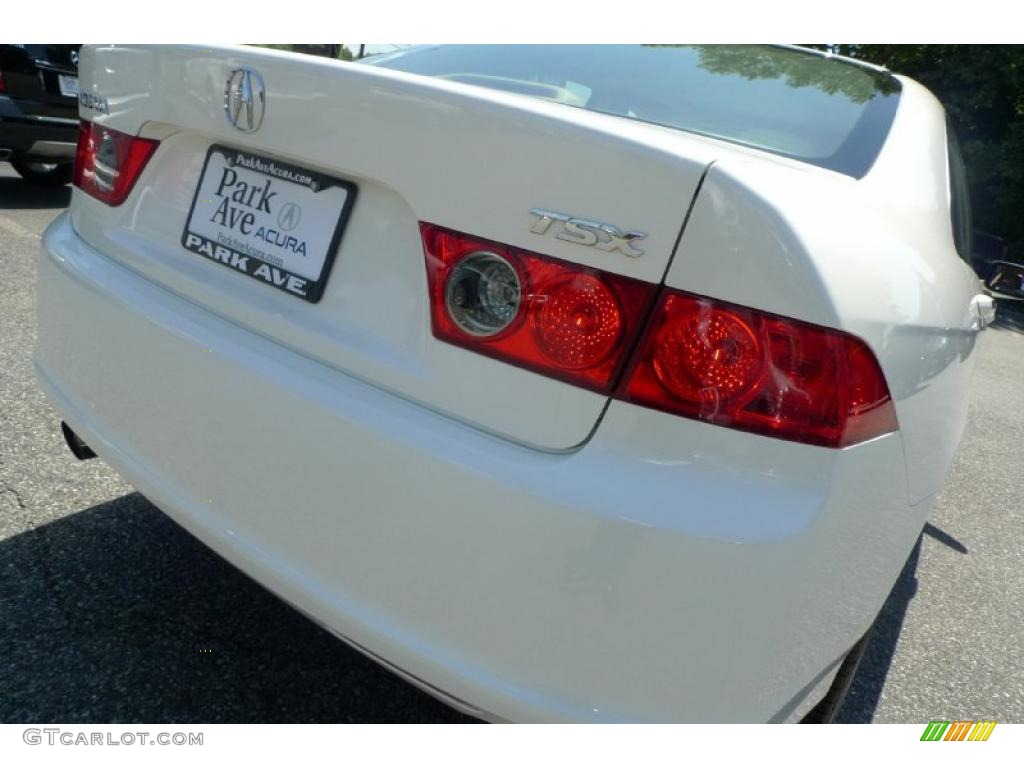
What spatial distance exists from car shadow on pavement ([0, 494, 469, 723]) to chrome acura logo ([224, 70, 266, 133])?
1.18 meters

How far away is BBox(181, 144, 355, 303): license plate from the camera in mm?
1476

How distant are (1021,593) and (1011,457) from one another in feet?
6.68

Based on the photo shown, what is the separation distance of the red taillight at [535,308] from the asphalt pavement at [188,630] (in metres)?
1.00

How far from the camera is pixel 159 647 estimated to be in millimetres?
1926

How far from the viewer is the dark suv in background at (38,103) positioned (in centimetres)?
648

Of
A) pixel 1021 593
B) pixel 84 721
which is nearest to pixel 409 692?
pixel 84 721

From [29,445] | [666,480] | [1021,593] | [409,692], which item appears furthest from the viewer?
[1021,593]

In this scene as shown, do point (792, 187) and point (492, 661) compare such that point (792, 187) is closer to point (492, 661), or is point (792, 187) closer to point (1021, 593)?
point (492, 661)

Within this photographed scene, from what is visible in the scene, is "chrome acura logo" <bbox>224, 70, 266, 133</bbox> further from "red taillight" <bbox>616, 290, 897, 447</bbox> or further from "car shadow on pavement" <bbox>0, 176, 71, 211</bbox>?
"car shadow on pavement" <bbox>0, 176, 71, 211</bbox>

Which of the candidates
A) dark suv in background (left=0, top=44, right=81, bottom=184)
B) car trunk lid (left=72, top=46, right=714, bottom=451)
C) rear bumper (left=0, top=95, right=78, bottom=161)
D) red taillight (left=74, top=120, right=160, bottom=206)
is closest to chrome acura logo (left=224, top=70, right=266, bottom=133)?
car trunk lid (left=72, top=46, right=714, bottom=451)

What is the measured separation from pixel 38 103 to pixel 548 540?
7.12 meters

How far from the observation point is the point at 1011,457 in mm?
4824

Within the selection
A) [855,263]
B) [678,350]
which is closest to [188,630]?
[678,350]

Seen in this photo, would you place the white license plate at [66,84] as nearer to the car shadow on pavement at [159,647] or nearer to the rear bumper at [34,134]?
the rear bumper at [34,134]
